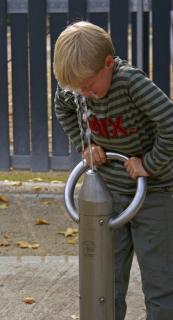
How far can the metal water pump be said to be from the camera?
9.30 ft

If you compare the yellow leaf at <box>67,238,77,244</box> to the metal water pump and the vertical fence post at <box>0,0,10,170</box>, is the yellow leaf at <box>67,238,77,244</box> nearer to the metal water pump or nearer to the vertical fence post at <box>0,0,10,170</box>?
the vertical fence post at <box>0,0,10,170</box>

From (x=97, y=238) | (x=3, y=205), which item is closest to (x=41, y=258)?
(x=3, y=205)

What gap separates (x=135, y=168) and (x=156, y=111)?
218 millimetres

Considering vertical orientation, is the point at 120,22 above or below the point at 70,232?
above

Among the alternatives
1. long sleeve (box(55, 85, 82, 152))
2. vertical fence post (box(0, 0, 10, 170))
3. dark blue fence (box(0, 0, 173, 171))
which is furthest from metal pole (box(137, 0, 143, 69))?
long sleeve (box(55, 85, 82, 152))

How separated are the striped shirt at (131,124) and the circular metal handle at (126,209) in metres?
0.09

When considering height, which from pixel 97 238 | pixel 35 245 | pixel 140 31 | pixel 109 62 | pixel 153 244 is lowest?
pixel 35 245

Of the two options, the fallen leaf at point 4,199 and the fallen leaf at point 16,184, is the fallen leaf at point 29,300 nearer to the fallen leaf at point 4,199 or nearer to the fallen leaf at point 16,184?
the fallen leaf at point 4,199

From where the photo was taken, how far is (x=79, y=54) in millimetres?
2785

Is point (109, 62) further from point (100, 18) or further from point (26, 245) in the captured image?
point (100, 18)

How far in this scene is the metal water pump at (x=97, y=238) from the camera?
283 centimetres

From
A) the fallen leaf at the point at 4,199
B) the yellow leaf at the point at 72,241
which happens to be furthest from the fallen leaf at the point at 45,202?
the yellow leaf at the point at 72,241

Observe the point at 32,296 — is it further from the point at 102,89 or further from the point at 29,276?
the point at 102,89

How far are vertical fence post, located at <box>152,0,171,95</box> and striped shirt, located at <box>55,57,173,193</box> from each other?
105 inches
